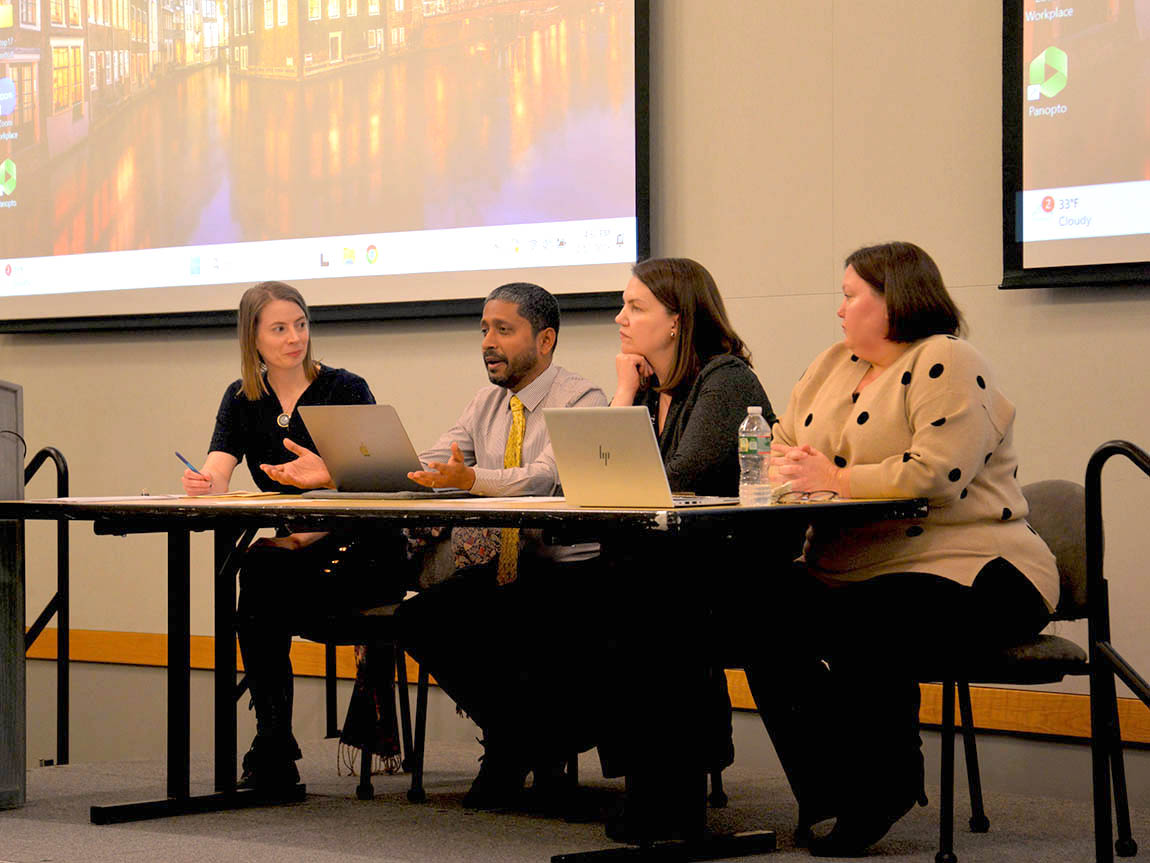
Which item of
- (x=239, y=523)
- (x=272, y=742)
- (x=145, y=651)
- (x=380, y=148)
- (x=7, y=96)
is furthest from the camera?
(x=7, y=96)

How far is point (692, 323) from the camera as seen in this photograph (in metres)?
3.03

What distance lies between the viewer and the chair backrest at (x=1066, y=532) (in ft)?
9.25

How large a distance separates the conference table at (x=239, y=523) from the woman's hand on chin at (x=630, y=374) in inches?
17.6

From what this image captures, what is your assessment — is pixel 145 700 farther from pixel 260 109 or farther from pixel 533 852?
pixel 533 852

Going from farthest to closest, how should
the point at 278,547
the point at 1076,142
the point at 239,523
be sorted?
the point at 1076,142 < the point at 278,547 < the point at 239,523

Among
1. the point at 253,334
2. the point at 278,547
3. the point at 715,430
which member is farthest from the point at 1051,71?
the point at 278,547

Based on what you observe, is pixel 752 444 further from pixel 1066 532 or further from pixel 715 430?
pixel 1066 532

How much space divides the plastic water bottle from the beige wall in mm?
1261

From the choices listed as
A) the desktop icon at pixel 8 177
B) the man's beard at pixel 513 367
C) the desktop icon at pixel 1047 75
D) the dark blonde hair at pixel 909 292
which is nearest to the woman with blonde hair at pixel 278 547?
the man's beard at pixel 513 367

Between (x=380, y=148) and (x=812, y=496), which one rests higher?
(x=380, y=148)

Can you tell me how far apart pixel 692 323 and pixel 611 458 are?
71 centimetres

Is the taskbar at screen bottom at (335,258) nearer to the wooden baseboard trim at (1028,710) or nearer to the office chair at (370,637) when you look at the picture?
the wooden baseboard trim at (1028,710)

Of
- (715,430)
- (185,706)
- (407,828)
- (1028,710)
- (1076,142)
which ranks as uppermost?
(1076,142)

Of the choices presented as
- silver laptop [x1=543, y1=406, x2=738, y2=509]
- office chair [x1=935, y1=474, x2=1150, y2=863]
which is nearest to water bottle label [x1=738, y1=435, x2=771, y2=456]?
silver laptop [x1=543, y1=406, x2=738, y2=509]
